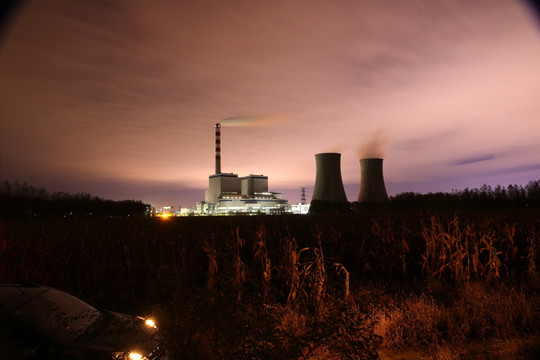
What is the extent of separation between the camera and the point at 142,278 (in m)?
6.77

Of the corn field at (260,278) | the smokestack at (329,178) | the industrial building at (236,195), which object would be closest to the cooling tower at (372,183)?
the smokestack at (329,178)

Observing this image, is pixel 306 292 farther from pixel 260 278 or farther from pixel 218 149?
pixel 218 149

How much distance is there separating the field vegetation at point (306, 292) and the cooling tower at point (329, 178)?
19.1 metres

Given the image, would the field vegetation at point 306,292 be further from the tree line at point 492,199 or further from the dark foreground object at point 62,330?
the tree line at point 492,199

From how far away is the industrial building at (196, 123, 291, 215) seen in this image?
57906 mm

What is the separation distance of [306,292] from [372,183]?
26467mm

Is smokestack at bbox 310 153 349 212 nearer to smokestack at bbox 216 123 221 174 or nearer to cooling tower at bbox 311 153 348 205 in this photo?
cooling tower at bbox 311 153 348 205

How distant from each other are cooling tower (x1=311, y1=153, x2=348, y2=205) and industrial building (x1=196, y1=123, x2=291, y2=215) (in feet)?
86.7

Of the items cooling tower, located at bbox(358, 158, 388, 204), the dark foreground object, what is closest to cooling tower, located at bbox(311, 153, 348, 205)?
cooling tower, located at bbox(358, 158, 388, 204)

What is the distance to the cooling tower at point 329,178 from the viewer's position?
97.4 ft

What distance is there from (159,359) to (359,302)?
348 cm

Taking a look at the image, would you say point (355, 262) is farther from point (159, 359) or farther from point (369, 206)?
point (369, 206)

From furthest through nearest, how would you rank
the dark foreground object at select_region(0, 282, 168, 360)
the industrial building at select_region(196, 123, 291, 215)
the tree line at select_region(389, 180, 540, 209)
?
1. the industrial building at select_region(196, 123, 291, 215)
2. the tree line at select_region(389, 180, 540, 209)
3. the dark foreground object at select_region(0, 282, 168, 360)

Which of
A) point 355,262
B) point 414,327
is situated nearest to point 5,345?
point 414,327
